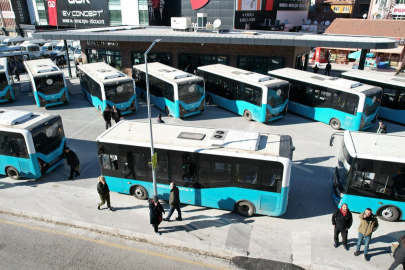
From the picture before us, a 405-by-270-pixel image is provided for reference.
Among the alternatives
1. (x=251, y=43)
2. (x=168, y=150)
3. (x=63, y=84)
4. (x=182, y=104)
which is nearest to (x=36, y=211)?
(x=168, y=150)

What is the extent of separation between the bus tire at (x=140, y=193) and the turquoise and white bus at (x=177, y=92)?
8672 mm

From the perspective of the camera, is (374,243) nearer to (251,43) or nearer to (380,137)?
(380,137)

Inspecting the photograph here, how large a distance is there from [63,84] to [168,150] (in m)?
15.6

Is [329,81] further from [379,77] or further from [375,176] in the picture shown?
[375,176]

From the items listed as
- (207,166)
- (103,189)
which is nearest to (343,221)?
(207,166)

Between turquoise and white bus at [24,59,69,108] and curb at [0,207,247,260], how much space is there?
1260 centimetres

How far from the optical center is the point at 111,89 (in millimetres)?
19719

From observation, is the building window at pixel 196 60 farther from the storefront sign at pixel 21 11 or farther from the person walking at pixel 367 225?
the storefront sign at pixel 21 11

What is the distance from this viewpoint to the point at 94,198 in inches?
481

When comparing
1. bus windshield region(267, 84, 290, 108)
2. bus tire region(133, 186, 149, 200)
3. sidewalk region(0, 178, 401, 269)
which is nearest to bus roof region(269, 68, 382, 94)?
bus windshield region(267, 84, 290, 108)

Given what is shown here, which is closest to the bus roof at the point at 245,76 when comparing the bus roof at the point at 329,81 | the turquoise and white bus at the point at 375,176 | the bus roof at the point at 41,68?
the bus roof at the point at 329,81

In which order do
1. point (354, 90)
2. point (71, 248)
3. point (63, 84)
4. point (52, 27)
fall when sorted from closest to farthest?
point (71, 248), point (354, 90), point (63, 84), point (52, 27)

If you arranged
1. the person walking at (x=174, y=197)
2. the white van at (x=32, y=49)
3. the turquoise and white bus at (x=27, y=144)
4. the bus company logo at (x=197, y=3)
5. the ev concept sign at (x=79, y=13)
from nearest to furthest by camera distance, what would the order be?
the person walking at (x=174, y=197) < the turquoise and white bus at (x=27, y=144) < the white van at (x=32, y=49) < the bus company logo at (x=197, y=3) < the ev concept sign at (x=79, y=13)

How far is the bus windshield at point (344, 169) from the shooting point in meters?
10.5
